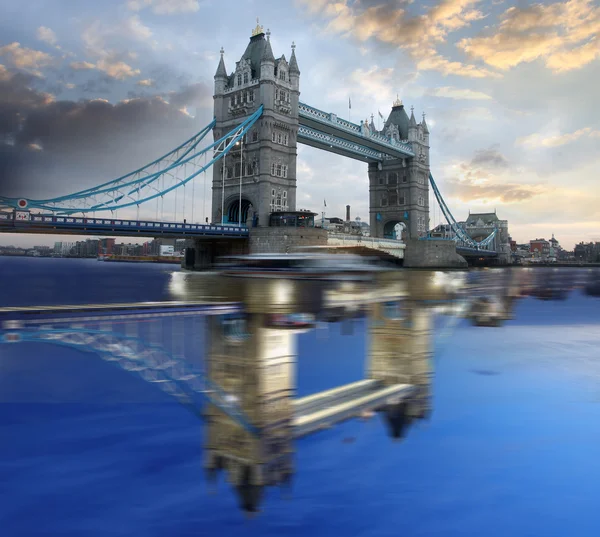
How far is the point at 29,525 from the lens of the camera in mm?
2828

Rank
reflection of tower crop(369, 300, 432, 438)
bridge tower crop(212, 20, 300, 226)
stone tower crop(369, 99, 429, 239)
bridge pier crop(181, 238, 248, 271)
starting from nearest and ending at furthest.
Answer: reflection of tower crop(369, 300, 432, 438), bridge pier crop(181, 238, 248, 271), bridge tower crop(212, 20, 300, 226), stone tower crop(369, 99, 429, 239)

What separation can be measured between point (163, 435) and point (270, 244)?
32.9 m

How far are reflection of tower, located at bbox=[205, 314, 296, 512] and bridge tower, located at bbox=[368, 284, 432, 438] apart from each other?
58.4 inches

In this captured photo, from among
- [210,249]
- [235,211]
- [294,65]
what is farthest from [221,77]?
[210,249]

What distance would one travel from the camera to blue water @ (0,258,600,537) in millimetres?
2875

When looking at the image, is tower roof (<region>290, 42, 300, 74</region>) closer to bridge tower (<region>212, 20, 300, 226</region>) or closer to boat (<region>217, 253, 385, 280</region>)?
bridge tower (<region>212, 20, 300, 226</region>)

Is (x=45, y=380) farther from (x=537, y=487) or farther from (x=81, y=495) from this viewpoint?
(x=537, y=487)

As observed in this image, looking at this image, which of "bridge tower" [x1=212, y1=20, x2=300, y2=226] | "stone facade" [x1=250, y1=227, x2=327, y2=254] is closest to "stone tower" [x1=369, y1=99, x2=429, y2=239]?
"bridge tower" [x1=212, y1=20, x2=300, y2=226]

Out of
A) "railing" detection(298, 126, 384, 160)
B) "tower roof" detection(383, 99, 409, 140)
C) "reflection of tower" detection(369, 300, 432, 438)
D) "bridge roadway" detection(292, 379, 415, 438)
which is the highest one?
"tower roof" detection(383, 99, 409, 140)

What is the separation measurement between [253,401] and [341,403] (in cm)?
106

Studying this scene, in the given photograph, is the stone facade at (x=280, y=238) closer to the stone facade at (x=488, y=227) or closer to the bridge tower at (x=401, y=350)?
the bridge tower at (x=401, y=350)

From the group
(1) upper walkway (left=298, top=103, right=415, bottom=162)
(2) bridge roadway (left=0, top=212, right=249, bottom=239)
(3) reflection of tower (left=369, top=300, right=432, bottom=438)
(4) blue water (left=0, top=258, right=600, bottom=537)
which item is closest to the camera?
(4) blue water (left=0, top=258, right=600, bottom=537)

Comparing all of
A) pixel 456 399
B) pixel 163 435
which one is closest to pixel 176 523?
pixel 163 435

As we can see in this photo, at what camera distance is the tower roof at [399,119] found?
67.2 m
